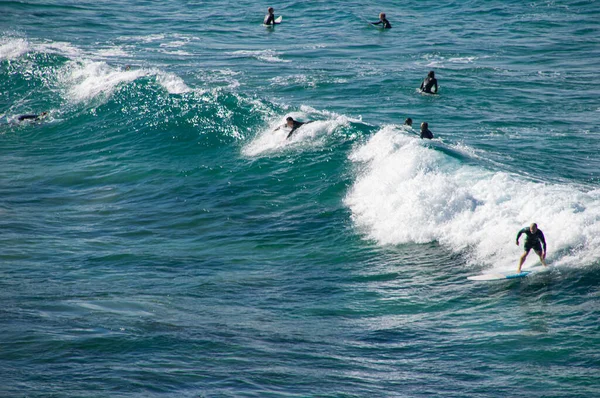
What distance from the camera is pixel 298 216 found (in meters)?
22.1

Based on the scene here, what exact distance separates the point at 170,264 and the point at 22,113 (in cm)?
1771

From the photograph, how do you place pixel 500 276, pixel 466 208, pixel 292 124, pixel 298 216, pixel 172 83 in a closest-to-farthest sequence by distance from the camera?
pixel 500 276 < pixel 466 208 < pixel 298 216 < pixel 292 124 < pixel 172 83

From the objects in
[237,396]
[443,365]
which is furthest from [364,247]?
[237,396]

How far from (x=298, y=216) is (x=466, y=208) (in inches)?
192

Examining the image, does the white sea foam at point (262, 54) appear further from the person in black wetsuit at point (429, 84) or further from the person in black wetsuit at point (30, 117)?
the person in black wetsuit at point (30, 117)

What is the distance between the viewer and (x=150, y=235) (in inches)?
816

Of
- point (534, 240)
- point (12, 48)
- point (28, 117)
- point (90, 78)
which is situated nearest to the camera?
point (534, 240)

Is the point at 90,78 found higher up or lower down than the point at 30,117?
higher up

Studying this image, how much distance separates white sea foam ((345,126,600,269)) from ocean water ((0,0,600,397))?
0.07 meters

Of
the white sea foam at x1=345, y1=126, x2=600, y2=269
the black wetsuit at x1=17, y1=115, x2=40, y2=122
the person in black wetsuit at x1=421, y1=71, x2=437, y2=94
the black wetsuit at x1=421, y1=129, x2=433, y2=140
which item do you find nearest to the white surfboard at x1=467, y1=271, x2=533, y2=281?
the white sea foam at x1=345, y1=126, x2=600, y2=269

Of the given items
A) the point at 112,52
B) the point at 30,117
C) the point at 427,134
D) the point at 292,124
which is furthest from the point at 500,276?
the point at 112,52

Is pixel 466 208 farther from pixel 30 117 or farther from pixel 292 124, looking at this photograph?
pixel 30 117

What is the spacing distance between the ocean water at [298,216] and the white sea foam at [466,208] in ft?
0.22

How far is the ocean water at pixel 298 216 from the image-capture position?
13.6 metres
